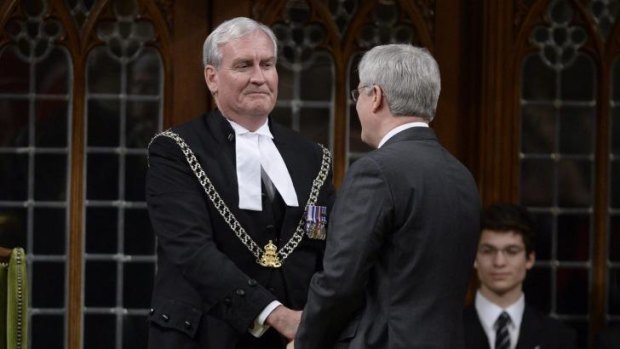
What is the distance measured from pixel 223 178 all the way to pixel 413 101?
751 mm

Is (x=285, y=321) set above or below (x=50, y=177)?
below

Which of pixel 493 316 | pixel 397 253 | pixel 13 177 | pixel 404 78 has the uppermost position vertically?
pixel 404 78

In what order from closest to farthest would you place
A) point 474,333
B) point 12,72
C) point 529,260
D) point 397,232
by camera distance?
point 397,232
point 474,333
point 529,260
point 12,72

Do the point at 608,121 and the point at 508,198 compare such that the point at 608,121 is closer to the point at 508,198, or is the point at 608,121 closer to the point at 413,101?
the point at 508,198

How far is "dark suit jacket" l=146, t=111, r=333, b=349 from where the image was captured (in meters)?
4.30

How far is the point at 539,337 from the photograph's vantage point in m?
5.55

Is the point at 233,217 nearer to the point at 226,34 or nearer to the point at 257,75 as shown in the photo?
the point at 257,75

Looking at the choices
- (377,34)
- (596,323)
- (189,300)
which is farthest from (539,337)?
(189,300)

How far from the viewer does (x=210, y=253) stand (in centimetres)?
430

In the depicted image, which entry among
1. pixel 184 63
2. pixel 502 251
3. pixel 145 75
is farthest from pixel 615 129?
pixel 145 75

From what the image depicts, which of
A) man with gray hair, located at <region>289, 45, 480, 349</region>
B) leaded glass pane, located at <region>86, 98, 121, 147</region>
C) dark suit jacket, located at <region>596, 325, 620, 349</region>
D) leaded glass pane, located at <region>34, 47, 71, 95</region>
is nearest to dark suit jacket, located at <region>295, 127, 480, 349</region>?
man with gray hair, located at <region>289, 45, 480, 349</region>

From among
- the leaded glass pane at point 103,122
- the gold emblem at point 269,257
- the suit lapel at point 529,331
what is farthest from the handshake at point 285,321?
the leaded glass pane at point 103,122

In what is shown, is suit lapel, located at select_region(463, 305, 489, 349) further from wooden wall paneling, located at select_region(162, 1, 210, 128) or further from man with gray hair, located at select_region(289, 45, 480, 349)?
man with gray hair, located at select_region(289, 45, 480, 349)

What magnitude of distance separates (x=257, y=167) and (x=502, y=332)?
1.45 meters
